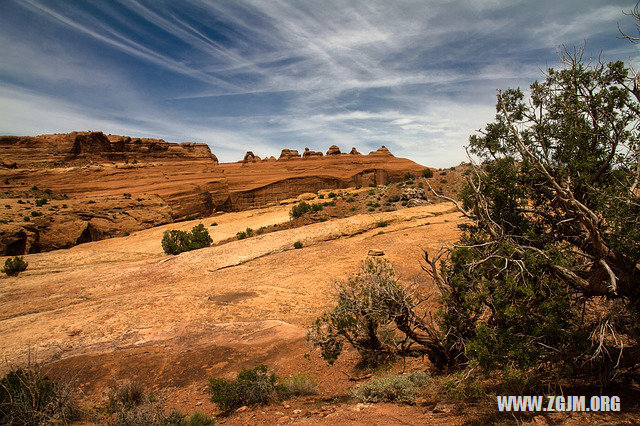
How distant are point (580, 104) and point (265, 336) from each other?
9302 millimetres

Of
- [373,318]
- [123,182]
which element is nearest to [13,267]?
[373,318]

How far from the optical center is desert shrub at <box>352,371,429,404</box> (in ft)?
20.7

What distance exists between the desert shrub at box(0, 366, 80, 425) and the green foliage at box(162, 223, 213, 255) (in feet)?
56.9

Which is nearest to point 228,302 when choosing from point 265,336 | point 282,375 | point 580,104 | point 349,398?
point 265,336

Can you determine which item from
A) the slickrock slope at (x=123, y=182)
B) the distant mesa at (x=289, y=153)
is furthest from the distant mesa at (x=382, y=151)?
the distant mesa at (x=289, y=153)

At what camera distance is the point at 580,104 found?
230 inches

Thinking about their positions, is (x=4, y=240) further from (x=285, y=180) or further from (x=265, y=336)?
(x=285, y=180)

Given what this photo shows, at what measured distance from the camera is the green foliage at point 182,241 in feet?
77.7

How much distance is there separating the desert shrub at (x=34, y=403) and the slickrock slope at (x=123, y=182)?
84.5 ft

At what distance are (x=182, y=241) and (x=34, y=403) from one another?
61.5ft

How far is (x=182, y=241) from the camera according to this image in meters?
24.1

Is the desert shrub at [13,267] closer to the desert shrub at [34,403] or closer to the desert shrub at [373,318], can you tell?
the desert shrub at [34,403]

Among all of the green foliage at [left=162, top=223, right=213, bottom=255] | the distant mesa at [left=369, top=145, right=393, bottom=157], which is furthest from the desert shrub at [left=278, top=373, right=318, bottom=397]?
the distant mesa at [left=369, top=145, right=393, bottom=157]

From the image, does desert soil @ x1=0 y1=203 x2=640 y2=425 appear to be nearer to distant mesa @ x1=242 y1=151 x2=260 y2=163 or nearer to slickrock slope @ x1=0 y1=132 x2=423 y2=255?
slickrock slope @ x1=0 y1=132 x2=423 y2=255
